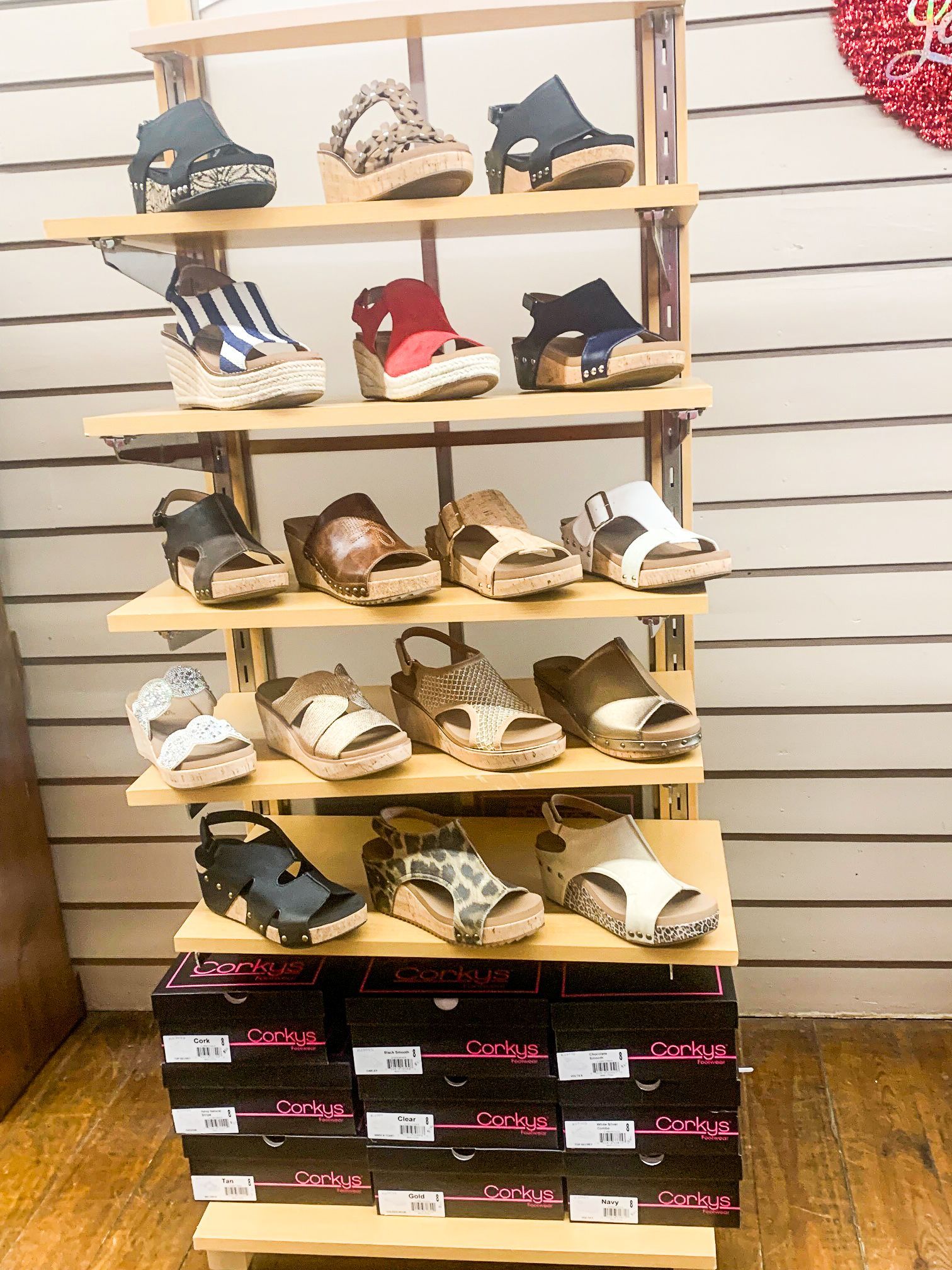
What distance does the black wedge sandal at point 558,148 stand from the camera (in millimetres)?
1427

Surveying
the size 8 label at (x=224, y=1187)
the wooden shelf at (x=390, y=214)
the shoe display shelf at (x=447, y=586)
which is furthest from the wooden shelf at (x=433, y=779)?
the wooden shelf at (x=390, y=214)

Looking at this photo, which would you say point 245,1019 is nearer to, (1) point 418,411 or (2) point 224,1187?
(2) point 224,1187

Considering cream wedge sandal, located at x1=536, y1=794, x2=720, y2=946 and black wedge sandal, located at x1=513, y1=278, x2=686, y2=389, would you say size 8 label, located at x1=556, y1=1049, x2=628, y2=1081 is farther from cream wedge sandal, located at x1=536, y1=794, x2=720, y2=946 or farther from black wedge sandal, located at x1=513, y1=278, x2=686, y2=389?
black wedge sandal, located at x1=513, y1=278, x2=686, y2=389

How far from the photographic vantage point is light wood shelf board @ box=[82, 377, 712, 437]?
144 cm

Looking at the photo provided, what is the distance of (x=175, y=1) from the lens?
70.9 inches

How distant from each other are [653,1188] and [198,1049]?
0.77 metres

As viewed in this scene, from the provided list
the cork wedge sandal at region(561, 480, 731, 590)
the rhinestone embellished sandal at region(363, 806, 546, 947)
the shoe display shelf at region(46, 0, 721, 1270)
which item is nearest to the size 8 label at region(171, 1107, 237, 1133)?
the shoe display shelf at region(46, 0, 721, 1270)

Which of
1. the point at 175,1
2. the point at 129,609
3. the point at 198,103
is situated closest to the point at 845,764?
the point at 129,609

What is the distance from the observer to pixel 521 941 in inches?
62.4

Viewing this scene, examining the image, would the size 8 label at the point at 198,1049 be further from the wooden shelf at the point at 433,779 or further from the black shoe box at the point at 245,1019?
the wooden shelf at the point at 433,779

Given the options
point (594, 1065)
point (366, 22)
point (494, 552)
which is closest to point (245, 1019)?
point (594, 1065)

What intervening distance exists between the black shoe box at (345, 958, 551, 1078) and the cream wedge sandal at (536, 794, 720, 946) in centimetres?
17

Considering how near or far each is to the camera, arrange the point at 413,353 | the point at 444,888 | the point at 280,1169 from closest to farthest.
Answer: the point at 413,353 < the point at 444,888 < the point at 280,1169

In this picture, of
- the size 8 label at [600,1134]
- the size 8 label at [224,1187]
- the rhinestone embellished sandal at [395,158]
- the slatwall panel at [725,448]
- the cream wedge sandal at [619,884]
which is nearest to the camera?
the rhinestone embellished sandal at [395,158]
